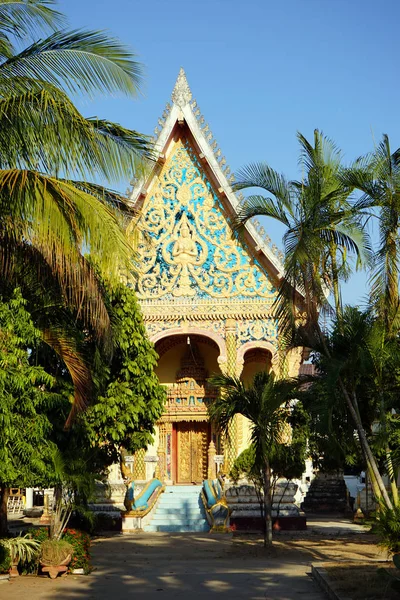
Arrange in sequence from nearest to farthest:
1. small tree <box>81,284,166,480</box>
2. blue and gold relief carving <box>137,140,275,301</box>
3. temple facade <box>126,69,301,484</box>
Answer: small tree <box>81,284,166,480</box> < temple facade <box>126,69,301,484</box> < blue and gold relief carving <box>137,140,275,301</box>

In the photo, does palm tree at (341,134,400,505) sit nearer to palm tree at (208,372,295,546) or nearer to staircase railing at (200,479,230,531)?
palm tree at (208,372,295,546)

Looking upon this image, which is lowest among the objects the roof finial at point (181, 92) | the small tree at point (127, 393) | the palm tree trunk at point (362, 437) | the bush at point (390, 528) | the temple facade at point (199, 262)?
the bush at point (390, 528)

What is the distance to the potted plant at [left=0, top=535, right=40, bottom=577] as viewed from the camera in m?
11.8

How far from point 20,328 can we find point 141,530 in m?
9.90

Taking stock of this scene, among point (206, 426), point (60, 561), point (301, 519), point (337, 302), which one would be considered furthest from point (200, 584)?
point (206, 426)

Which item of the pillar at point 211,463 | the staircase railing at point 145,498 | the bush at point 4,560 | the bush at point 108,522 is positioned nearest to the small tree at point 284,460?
the staircase railing at point 145,498

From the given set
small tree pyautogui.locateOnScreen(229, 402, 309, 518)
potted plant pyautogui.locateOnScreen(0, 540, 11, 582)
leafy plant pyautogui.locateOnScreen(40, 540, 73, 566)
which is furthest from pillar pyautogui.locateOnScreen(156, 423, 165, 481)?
potted plant pyautogui.locateOnScreen(0, 540, 11, 582)

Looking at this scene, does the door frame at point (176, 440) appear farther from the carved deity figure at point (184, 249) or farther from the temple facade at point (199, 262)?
the carved deity figure at point (184, 249)

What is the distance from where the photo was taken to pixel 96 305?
9.87 m

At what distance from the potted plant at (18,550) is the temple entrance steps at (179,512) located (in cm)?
798

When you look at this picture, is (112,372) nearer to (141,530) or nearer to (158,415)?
(158,415)

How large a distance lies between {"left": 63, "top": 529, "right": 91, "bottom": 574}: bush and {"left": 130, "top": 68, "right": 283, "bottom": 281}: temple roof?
11.3 m

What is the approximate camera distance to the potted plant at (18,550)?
11773 millimetres

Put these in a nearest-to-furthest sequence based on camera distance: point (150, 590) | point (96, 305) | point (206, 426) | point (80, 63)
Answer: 1. point (80, 63)
2. point (96, 305)
3. point (150, 590)
4. point (206, 426)
